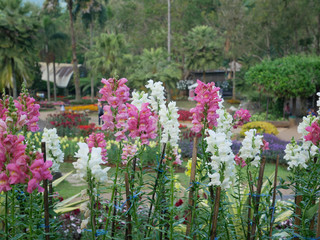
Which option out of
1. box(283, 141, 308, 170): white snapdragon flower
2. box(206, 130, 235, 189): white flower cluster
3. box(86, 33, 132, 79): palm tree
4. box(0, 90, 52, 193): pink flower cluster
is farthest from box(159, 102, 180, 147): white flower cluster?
box(86, 33, 132, 79): palm tree

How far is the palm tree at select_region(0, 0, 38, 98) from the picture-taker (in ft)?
83.9

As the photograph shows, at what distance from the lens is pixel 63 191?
824cm

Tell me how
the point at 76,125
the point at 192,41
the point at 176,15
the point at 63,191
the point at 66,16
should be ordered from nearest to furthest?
1. the point at 63,191
2. the point at 76,125
3. the point at 192,41
4. the point at 176,15
5. the point at 66,16

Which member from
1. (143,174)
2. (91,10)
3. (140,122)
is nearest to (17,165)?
(140,122)

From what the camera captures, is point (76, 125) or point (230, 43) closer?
point (76, 125)

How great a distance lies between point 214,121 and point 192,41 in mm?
31851

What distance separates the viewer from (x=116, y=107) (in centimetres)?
291

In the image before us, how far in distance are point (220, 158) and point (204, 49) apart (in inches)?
1268

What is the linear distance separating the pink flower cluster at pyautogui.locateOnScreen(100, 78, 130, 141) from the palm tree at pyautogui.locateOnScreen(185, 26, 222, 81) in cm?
3120

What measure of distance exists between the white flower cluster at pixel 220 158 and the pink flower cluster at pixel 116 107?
2.45ft

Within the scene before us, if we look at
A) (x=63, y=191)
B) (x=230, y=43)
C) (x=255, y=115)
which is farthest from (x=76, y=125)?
(x=230, y=43)

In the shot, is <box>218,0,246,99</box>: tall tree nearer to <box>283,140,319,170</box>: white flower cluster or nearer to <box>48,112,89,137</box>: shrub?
<box>48,112,89,137</box>: shrub

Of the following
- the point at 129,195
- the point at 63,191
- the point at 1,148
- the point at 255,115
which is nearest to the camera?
the point at 1,148

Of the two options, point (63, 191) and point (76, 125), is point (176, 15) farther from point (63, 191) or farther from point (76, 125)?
point (63, 191)
